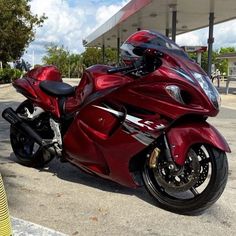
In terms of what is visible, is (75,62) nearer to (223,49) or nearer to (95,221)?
(223,49)

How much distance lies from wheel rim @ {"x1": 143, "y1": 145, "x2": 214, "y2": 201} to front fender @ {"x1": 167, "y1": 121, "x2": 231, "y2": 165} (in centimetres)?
12

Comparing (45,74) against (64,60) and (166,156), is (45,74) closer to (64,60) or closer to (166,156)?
(166,156)

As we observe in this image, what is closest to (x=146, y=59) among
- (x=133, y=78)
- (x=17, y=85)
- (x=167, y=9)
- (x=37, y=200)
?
(x=133, y=78)

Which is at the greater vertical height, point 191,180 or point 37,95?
point 37,95

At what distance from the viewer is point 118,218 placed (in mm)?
4086

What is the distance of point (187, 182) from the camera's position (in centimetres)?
423

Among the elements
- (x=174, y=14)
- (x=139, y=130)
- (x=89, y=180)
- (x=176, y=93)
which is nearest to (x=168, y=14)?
(x=174, y=14)

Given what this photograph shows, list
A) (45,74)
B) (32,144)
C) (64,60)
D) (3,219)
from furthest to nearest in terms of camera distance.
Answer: (64,60) → (32,144) → (45,74) → (3,219)

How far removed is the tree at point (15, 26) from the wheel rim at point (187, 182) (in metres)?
25.8

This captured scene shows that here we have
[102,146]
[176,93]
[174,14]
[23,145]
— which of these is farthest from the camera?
[174,14]

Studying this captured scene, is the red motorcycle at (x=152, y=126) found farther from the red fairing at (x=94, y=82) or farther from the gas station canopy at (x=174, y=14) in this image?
the gas station canopy at (x=174, y=14)

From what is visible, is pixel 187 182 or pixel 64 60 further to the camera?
pixel 64 60

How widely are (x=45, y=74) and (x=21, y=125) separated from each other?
68 cm

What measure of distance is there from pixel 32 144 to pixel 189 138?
95.7 inches
